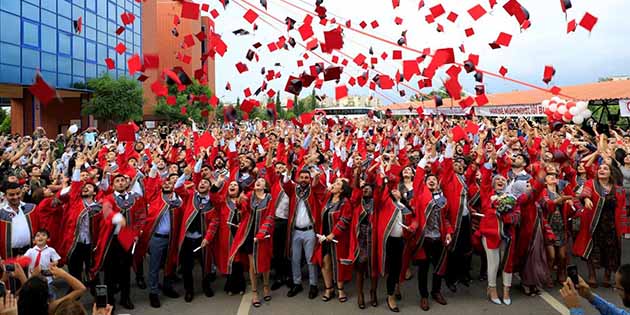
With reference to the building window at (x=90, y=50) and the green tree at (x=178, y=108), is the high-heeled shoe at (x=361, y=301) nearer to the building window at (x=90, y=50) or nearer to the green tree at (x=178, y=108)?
the building window at (x=90, y=50)

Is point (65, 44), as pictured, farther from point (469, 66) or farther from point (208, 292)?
point (208, 292)

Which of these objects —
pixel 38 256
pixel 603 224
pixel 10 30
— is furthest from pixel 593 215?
pixel 10 30

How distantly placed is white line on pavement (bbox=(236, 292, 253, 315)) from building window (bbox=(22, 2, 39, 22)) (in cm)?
2158

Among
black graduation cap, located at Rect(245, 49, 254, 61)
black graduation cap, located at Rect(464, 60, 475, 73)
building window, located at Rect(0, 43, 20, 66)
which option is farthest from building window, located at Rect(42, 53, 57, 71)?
black graduation cap, located at Rect(464, 60, 475, 73)

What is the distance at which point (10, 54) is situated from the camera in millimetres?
21172

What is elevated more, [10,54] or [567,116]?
[10,54]

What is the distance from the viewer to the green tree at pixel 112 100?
26438mm

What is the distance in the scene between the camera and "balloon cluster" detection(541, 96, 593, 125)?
973 cm

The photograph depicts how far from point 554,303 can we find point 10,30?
22954 mm

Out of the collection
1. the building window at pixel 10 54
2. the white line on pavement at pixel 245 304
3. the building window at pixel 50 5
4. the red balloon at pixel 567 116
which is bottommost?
the white line on pavement at pixel 245 304

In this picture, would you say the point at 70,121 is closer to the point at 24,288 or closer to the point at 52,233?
the point at 52,233

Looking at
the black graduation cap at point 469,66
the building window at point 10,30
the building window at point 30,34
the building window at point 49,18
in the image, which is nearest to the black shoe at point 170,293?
the black graduation cap at point 469,66

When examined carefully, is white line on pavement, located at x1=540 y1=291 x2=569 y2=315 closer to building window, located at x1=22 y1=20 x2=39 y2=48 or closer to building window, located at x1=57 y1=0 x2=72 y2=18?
building window, located at x1=22 y1=20 x2=39 y2=48

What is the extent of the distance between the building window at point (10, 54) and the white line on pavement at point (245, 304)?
20.0 metres
